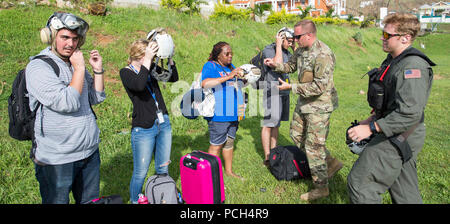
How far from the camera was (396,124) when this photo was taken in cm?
228

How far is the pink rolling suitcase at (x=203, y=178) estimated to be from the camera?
128 inches

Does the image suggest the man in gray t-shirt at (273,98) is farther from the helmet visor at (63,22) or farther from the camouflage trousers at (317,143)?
the helmet visor at (63,22)

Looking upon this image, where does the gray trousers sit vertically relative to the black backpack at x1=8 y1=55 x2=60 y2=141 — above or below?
below

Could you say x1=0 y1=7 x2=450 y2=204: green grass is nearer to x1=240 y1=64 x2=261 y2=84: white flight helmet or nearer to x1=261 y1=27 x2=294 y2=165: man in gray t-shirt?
x1=261 y1=27 x2=294 y2=165: man in gray t-shirt

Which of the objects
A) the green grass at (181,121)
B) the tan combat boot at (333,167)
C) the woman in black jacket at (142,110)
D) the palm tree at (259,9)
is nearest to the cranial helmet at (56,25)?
the woman in black jacket at (142,110)

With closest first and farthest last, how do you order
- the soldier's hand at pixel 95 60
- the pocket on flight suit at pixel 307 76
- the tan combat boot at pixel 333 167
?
the soldier's hand at pixel 95 60 < the pocket on flight suit at pixel 307 76 < the tan combat boot at pixel 333 167

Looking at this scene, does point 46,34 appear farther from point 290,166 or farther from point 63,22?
point 290,166

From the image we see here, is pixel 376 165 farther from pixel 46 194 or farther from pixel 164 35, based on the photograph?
pixel 46 194

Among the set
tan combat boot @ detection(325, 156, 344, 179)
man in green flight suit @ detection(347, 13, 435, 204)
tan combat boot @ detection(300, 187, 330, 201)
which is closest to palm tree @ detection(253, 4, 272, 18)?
tan combat boot @ detection(325, 156, 344, 179)

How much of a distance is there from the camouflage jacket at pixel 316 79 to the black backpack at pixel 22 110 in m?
2.81

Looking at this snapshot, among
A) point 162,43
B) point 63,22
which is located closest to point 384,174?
point 162,43

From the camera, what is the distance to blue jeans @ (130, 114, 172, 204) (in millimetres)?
3107

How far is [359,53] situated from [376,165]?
23536 mm

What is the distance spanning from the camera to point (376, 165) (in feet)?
8.08
